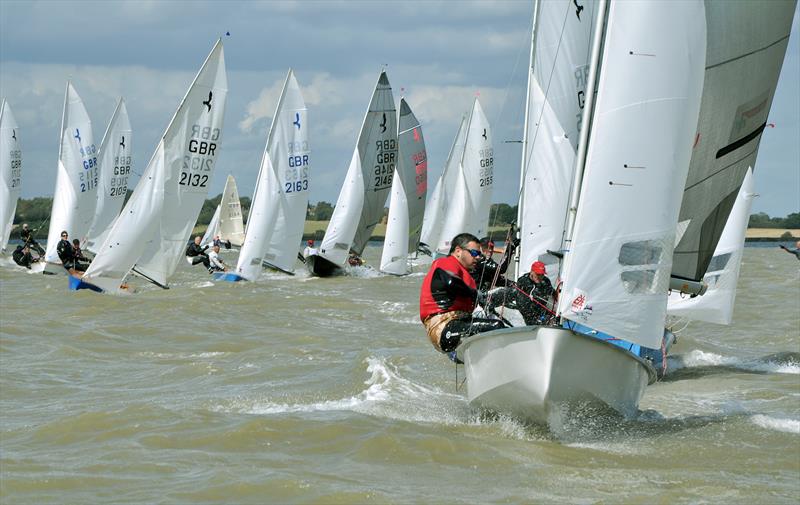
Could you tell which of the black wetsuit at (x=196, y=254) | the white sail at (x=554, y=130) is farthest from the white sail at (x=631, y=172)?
the black wetsuit at (x=196, y=254)

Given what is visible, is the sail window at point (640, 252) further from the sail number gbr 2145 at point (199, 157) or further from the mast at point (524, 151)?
the sail number gbr 2145 at point (199, 157)

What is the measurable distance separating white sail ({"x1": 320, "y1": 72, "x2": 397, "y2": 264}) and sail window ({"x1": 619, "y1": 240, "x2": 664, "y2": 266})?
2049 centimetres

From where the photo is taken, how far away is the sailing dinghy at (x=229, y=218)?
45094 millimetres

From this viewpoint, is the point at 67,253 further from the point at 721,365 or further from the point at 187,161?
the point at 721,365

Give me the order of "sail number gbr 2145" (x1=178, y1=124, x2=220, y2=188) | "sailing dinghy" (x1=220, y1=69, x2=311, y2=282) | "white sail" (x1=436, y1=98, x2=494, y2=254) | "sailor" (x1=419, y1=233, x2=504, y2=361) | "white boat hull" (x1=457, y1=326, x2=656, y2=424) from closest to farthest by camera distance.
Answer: "white boat hull" (x1=457, y1=326, x2=656, y2=424) → "sailor" (x1=419, y1=233, x2=504, y2=361) → "sail number gbr 2145" (x1=178, y1=124, x2=220, y2=188) → "sailing dinghy" (x1=220, y1=69, x2=311, y2=282) → "white sail" (x1=436, y1=98, x2=494, y2=254)

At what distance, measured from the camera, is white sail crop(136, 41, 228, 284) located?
792 inches

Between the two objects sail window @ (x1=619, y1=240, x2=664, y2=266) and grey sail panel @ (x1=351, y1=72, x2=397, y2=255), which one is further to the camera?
grey sail panel @ (x1=351, y1=72, x2=397, y2=255)

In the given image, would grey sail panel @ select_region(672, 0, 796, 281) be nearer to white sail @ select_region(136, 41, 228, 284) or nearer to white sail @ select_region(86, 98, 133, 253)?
white sail @ select_region(136, 41, 228, 284)

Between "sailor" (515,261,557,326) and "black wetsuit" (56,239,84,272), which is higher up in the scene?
"sailor" (515,261,557,326)

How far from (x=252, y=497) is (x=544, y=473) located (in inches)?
66.7

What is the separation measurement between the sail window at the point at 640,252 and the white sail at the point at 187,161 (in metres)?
13.8

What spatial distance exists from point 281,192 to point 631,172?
18.6 meters

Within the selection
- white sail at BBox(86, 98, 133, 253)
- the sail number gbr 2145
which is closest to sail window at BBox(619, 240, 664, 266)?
the sail number gbr 2145

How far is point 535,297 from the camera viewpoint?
881 centimetres
